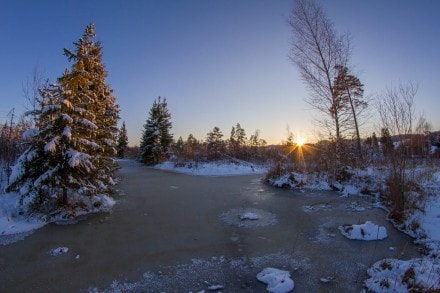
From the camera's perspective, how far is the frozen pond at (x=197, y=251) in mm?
4316

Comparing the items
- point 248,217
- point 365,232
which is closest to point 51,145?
point 248,217

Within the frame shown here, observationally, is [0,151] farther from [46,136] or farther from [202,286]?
[202,286]

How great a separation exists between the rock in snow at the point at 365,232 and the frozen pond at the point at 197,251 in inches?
8.3

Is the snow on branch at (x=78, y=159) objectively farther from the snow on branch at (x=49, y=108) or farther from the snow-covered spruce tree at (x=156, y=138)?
the snow-covered spruce tree at (x=156, y=138)

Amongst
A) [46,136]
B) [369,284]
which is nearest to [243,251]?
[369,284]

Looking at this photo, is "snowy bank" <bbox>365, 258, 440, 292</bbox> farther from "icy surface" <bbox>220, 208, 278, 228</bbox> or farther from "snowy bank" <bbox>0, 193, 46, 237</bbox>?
"snowy bank" <bbox>0, 193, 46, 237</bbox>

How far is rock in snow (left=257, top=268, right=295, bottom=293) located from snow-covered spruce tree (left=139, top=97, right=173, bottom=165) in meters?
33.6

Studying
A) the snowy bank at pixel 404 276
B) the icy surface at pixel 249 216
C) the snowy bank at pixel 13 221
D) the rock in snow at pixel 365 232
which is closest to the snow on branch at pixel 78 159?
the snowy bank at pixel 13 221

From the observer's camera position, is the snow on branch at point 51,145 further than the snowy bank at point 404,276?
Yes

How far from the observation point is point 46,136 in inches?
319

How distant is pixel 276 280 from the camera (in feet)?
13.9

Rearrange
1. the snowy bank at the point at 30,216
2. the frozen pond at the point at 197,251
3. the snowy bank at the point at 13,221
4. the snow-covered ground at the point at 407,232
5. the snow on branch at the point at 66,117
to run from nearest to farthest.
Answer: the snow-covered ground at the point at 407,232, the frozen pond at the point at 197,251, the snowy bank at the point at 30,216, the snowy bank at the point at 13,221, the snow on branch at the point at 66,117

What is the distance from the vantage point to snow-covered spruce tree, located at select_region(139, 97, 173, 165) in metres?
37.4

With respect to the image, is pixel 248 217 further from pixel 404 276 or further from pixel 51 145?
pixel 51 145
